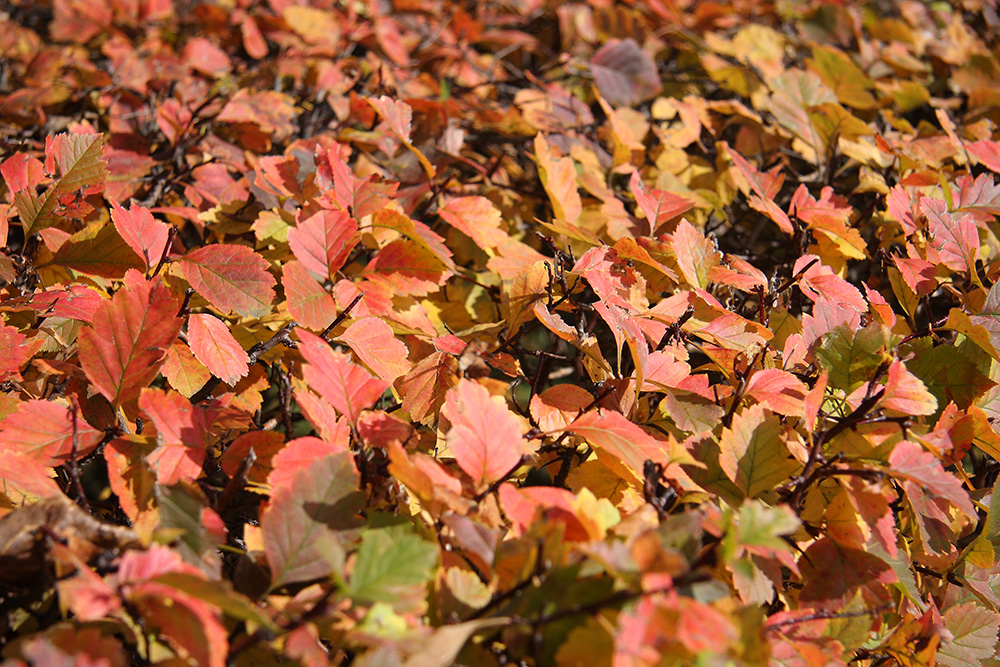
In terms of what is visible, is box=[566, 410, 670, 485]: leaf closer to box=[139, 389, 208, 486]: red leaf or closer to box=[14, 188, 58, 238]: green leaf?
box=[139, 389, 208, 486]: red leaf

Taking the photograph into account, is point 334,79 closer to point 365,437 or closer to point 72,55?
point 72,55

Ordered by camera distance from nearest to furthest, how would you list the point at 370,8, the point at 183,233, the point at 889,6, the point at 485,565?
the point at 485,565
the point at 183,233
the point at 370,8
the point at 889,6

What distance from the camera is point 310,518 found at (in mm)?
694

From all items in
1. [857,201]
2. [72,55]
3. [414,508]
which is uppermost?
[72,55]

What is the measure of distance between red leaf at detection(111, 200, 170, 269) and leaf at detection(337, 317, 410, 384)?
300 mm

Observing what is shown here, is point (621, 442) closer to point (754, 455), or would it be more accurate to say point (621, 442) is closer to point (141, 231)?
point (754, 455)

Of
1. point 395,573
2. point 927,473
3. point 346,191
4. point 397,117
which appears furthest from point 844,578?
point 397,117

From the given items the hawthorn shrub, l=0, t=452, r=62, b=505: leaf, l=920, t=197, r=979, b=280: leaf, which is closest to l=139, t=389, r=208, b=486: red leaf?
the hawthorn shrub

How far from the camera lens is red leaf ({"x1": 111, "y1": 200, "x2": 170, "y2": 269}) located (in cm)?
94

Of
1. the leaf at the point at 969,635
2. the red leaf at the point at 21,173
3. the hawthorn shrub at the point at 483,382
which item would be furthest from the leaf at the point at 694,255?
the red leaf at the point at 21,173

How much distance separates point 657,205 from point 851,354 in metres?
0.44

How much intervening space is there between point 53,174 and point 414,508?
2.57 ft

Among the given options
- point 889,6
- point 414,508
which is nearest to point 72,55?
point 414,508

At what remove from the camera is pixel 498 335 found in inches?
42.4
